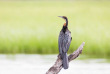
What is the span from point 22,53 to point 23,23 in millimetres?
5829

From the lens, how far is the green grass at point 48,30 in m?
15.4

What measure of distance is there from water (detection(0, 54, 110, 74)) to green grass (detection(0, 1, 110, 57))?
86 cm

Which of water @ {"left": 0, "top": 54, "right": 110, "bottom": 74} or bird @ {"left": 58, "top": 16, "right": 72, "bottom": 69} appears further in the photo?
water @ {"left": 0, "top": 54, "right": 110, "bottom": 74}

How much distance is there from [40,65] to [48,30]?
4853 mm

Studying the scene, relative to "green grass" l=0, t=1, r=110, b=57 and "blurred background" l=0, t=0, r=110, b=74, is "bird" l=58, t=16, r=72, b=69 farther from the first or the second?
"green grass" l=0, t=1, r=110, b=57

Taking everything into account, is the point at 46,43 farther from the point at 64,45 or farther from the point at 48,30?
the point at 64,45

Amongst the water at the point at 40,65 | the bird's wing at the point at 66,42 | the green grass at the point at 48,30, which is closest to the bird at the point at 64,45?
the bird's wing at the point at 66,42

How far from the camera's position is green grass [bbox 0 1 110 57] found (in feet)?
50.4

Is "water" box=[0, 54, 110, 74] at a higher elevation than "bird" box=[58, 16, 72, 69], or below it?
below

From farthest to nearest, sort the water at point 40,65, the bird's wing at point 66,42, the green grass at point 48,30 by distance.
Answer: the green grass at point 48,30
the water at point 40,65
the bird's wing at point 66,42

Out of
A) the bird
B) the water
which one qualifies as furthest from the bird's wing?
the water

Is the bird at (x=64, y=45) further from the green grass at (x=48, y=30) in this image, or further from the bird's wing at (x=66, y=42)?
the green grass at (x=48, y=30)

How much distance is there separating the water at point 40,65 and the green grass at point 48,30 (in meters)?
0.86

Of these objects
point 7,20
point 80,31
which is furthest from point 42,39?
point 7,20
